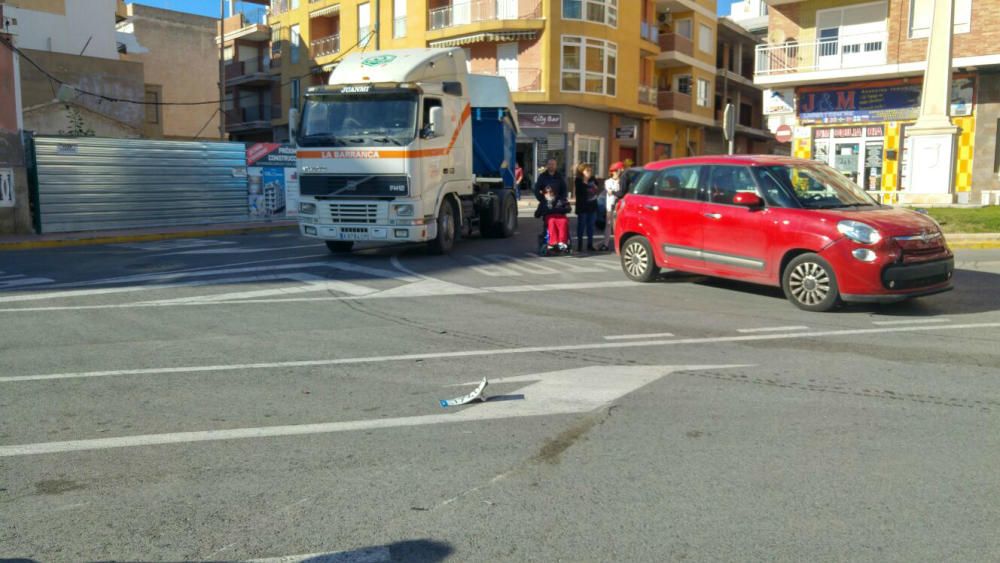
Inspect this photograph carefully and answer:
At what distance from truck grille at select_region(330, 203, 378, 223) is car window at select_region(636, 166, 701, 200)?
477cm

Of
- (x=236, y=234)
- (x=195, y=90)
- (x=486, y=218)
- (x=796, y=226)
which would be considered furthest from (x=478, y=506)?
(x=195, y=90)

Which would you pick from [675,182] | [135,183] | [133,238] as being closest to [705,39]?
[135,183]

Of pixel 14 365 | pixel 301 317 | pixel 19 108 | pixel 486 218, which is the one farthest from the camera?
pixel 19 108

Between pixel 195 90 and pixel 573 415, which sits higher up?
pixel 195 90

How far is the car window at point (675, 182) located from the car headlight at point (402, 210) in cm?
414

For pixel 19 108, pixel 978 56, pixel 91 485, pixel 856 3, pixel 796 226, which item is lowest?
pixel 91 485

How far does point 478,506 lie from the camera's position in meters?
4.01

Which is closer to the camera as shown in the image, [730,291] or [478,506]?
[478,506]

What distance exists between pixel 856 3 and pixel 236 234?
2227cm

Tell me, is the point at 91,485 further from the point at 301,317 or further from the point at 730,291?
the point at 730,291

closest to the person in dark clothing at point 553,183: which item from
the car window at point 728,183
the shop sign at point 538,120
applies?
the car window at point 728,183

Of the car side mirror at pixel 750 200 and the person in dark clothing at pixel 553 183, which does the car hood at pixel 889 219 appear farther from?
the person in dark clothing at pixel 553 183

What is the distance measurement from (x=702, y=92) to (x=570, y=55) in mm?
13821

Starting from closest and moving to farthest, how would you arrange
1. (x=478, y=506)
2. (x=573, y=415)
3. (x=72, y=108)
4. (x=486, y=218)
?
(x=478, y=506)
(x=573, y=415)
(x=486, y=218)
(x=72, y=108)
